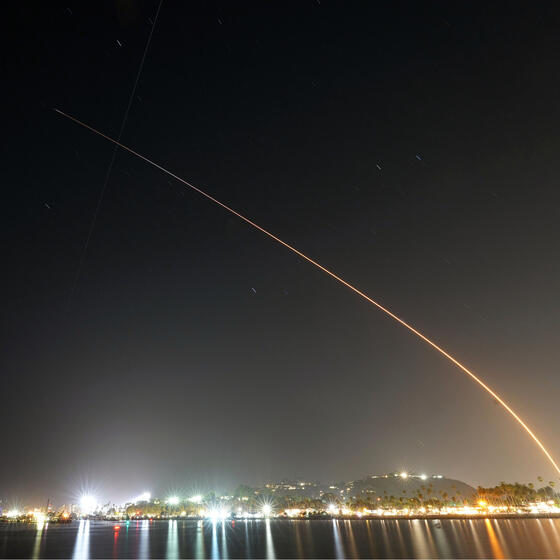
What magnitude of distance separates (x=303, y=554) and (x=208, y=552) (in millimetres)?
12643

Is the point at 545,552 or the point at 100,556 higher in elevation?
the point at 100,556

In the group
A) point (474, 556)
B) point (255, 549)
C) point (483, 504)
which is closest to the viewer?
point (474, 556)

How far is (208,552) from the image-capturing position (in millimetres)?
52875

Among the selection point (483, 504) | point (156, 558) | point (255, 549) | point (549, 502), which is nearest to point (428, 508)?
point (483, 504)

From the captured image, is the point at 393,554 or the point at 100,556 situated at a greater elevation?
the point at 100,556

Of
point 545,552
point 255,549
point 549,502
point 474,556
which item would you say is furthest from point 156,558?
point 549,502

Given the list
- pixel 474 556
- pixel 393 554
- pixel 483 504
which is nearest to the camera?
pixel 474 556

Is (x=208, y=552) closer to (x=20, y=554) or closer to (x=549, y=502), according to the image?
(x=20, y=554)

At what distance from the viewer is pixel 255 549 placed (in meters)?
56.5

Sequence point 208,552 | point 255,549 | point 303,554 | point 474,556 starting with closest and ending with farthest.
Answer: point 474,556, point 303,554, point 208,552, point 255,549

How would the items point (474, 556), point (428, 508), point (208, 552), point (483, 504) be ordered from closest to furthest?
point (474, 556) → point (208, 552) → point (483, 504) → point (428, 508)

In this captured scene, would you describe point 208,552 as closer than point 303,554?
No

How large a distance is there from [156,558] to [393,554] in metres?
26.9

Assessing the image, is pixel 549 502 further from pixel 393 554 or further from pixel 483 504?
pixel 393 554
